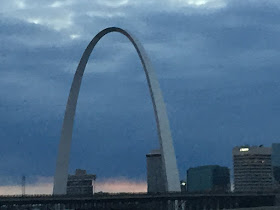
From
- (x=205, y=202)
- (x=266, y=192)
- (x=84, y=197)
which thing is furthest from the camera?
(x=205, y=202)

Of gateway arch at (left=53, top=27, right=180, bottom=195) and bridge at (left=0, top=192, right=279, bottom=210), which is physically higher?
gateway arch at (left=53, top=27, right=180, bottom=195)

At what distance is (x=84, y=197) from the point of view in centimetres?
13150

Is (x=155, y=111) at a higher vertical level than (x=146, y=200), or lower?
higher

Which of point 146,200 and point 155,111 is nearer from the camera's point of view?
point 155,111

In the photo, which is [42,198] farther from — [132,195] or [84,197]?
[132,195]

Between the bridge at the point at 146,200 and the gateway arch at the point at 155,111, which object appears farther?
the bridge at the point at 146,200

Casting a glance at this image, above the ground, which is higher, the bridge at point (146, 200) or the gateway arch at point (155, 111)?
the gateway arch at point (155, 111)

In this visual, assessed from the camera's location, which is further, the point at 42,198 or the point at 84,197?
the point at 84,197

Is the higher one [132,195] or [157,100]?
[157,100]

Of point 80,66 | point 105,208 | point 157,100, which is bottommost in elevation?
point 105,208

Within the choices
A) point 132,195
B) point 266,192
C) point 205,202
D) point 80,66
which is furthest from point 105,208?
point 80,66

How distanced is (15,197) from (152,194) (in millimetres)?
29719

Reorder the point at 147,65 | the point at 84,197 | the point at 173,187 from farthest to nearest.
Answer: the point at 84,197 < the point at 173,187 < the point at 147,65

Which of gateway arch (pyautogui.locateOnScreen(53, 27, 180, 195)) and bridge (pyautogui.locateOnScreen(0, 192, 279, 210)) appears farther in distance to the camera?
bridge (pyautogui.locateOnScreen(0, 192, 279, 210))
